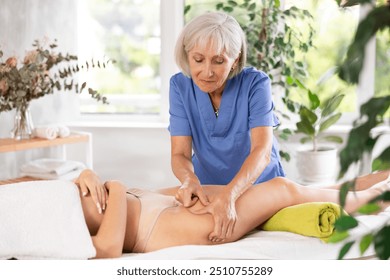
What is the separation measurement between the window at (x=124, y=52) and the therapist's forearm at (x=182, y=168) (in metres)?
1.88

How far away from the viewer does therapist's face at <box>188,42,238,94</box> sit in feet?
6.25

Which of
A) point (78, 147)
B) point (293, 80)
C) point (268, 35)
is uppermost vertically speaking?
point (268, 35)

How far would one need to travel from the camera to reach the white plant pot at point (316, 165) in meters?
3.30

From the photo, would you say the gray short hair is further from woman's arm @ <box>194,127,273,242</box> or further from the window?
the window

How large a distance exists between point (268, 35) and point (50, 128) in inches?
51.2

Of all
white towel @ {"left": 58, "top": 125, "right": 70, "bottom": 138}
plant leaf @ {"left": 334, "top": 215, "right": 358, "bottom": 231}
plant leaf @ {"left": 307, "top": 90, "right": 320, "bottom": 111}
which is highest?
plant leaf @ {"left": 334, "top": 215, "right": 358, "bottom": 231}

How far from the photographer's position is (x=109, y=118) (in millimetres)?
3971

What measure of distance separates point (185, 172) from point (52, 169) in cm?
122

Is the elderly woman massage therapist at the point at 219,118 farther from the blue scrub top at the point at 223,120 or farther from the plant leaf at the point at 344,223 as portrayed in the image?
the plant leaf at the point at 344,223

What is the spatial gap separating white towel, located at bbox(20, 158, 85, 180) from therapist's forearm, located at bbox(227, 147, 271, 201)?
1.36 m

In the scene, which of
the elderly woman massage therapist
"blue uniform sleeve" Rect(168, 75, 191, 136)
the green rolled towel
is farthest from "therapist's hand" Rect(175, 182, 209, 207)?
"blue uniform sleeve" Rect(168, 75, 191, 136)

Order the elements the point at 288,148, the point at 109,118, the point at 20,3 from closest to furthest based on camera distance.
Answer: the point at 20,3 → the point at 288,148 → the point at 109,118

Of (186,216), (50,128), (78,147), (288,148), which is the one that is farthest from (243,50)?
(78,147)
